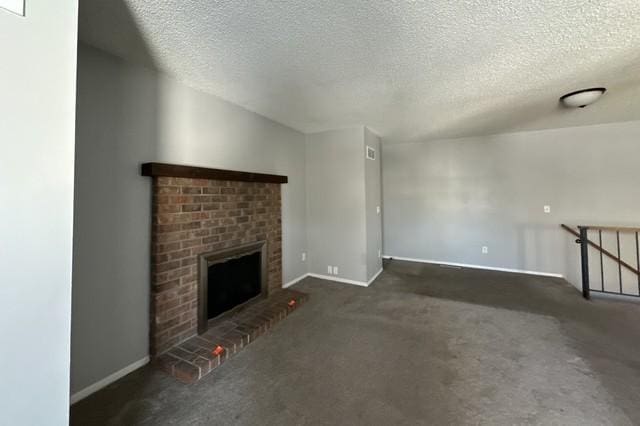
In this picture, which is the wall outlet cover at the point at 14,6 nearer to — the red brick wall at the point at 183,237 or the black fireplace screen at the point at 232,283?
the red brick wall at the point at 183,237

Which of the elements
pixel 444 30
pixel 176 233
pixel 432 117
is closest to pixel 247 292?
pixel 176 233

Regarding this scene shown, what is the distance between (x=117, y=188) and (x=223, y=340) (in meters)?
1.55

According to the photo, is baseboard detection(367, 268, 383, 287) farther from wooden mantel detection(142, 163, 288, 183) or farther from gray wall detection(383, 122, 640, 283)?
wooden mantel detection(142, 163, 288, 183)

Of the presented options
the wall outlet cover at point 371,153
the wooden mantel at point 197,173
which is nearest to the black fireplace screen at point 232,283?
the wooden mantel at point 197,173

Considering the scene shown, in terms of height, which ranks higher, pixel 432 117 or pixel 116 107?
pixel 432 117

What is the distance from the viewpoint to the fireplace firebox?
2.47m

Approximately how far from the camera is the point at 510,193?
15.0 feet

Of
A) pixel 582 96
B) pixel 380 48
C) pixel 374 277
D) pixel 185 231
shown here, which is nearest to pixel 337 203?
pixel 374 277

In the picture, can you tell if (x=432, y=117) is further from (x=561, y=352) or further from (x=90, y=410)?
(x=90, y=410)

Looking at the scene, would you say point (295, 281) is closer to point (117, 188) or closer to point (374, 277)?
point (374, 277)

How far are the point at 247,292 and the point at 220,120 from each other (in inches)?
77.8

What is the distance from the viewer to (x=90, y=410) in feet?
5.41

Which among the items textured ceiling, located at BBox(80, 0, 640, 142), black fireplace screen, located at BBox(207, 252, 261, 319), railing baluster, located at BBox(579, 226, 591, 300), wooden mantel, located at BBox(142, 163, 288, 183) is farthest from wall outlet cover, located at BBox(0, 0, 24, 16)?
railing baluster, located at BBox(579, 226, 591, 300)

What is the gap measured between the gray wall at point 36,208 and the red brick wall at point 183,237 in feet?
3.97
